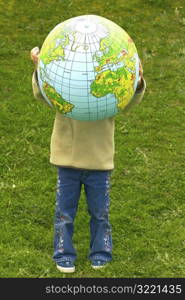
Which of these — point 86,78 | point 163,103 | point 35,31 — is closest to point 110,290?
point 86,78

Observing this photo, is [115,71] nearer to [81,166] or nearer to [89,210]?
[81,166]

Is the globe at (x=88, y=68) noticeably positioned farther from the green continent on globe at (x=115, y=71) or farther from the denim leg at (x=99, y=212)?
the denim leg at (x=99, y=212)

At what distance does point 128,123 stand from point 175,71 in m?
1.64

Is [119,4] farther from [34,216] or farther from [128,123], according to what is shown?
[34,216]

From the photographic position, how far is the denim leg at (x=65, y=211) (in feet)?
20.4

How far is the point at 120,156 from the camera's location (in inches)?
336

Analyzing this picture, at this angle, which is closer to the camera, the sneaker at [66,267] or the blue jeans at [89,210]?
the blue jeans at [89,210]

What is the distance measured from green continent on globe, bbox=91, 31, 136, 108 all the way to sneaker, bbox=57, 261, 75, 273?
1728 millimetres

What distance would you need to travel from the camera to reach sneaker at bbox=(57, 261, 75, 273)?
654 centimetres

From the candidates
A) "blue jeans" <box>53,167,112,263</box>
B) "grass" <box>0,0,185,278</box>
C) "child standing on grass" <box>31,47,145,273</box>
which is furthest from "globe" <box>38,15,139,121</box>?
"grass" <box>0,0,185,278</box>

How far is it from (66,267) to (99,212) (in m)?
0.61

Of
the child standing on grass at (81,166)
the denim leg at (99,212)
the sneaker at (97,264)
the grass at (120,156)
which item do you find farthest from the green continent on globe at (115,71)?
the grass at (120,156)

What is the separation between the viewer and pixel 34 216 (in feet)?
24.1

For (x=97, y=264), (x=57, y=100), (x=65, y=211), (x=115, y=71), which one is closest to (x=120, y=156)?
(x=97, y=264)
